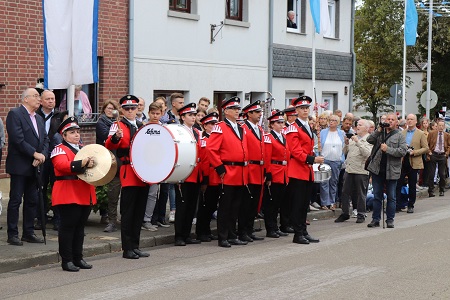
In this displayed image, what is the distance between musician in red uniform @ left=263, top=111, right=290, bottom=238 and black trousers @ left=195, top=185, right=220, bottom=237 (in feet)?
2.78

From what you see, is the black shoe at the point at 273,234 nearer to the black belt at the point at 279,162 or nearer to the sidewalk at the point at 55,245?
the sidewalk at the point at 55,245

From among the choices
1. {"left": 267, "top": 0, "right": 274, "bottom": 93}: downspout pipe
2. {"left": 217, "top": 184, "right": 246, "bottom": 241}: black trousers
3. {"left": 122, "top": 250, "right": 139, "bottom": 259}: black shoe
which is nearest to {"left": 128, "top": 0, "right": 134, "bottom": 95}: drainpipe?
{"left": 267, "top": 0, "right": 274, "bottom": 93}: downspout pipe

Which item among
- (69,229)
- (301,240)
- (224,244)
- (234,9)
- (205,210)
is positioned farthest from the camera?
(234,9)

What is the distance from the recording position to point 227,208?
11.8m

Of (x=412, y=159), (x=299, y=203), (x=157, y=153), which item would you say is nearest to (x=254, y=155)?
(x=299, y=203)

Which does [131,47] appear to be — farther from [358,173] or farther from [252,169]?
[252,169]

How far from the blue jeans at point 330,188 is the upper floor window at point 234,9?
7.15 m

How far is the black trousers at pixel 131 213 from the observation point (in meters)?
10.7

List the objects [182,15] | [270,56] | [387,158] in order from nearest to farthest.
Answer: [387,158] → [182,15] → [270,56]

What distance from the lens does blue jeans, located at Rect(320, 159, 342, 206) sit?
1607cm

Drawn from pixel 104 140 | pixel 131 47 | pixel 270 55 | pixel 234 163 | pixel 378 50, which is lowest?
pixel 234 163

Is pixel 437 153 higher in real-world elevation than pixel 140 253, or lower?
higher

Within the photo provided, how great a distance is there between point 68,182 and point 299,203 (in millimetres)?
3852

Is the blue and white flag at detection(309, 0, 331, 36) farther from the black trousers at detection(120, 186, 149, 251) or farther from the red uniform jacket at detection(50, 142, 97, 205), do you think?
the red uniform jacket at detection(50, 142, 97, 205)
